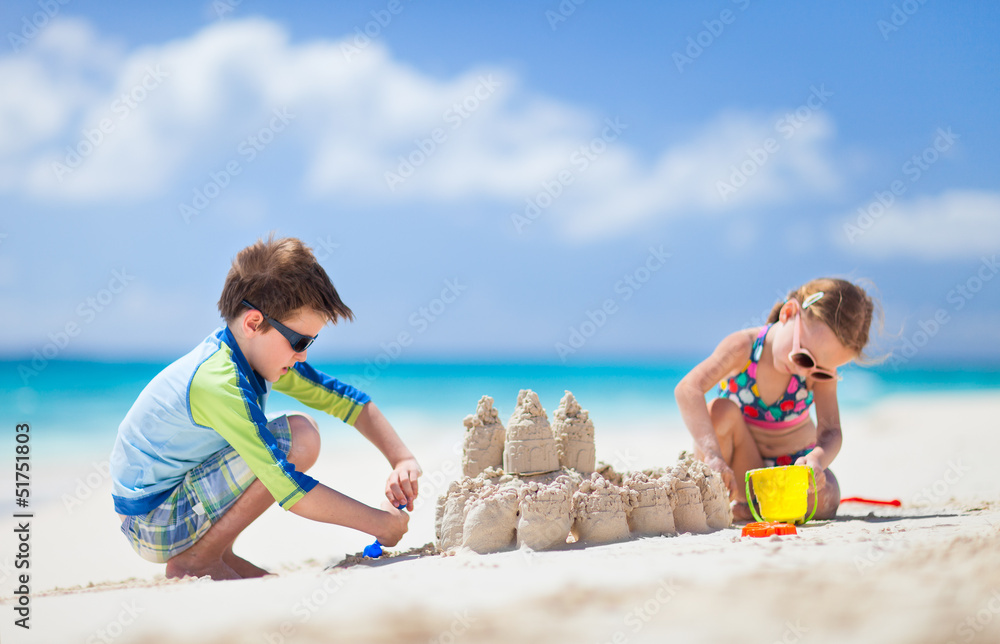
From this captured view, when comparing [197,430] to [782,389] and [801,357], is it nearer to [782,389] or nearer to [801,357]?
[801,357]

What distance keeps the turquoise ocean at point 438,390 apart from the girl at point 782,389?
7184 mm

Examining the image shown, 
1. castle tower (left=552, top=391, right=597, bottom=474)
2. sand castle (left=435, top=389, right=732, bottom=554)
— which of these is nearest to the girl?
sand castle (left=435, top=389, right=732, bottom=554)

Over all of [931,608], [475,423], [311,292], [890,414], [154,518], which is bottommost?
[931,608]

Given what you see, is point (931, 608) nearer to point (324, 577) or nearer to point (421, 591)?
point (421, 591)

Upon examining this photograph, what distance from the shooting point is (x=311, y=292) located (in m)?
2.81

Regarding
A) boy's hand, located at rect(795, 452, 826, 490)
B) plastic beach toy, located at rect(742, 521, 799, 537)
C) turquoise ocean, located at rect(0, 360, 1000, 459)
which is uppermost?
turquoise ocean, located at rect(0, 360, 1000, 459)

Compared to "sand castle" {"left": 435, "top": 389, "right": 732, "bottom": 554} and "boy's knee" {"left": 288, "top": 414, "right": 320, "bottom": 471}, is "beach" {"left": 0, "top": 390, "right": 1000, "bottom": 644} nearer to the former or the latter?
"sand castle" {"left": 435, "top": 389, "right": 732, "bottom": 554}

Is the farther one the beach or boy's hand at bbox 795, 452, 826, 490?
boy's hand at bbox 795, 452, 826, 490

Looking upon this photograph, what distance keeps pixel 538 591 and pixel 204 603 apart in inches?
38.3

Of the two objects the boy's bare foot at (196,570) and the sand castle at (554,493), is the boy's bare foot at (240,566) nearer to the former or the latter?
the boy's bare foot at (196,570)

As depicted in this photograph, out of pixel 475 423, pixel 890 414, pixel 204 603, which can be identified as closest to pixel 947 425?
pixel 890 414

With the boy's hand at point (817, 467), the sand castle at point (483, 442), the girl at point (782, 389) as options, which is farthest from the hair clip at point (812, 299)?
the sand castle at point (483, 442)

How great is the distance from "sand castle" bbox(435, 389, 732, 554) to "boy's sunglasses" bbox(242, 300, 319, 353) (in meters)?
0.81

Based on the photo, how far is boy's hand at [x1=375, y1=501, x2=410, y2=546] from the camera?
274 cm
